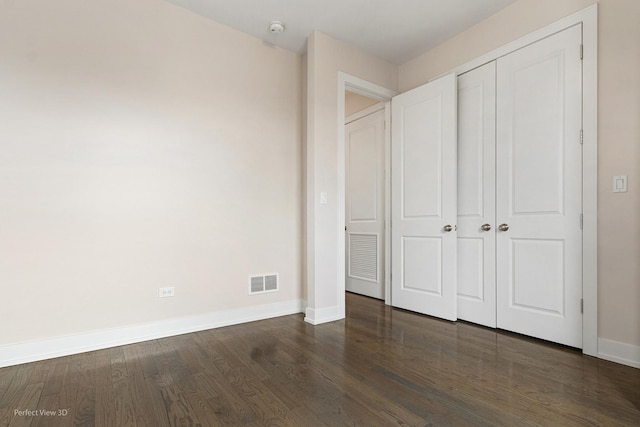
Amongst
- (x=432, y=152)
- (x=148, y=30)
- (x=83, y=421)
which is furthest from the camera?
(x=432, y=152)

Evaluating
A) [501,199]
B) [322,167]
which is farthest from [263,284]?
[501,199]

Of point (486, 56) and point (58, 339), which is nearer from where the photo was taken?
point (58, 339)

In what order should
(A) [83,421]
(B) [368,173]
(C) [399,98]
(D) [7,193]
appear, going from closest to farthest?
→ (A) [83,421]
(D) [7,193]
(C) [399,98]
(B) [368,173]

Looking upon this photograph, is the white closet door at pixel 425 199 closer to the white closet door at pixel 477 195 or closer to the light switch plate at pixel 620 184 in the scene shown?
the white closet door at pixel 477 195

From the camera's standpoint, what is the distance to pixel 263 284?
3357 millimetres

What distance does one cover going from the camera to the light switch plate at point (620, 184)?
88.3 inches

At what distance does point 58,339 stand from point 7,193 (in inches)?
41.5

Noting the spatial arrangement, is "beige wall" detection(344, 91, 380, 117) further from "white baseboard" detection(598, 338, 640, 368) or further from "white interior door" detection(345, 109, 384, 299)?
"white baseboard" detection(598, 338, 640, 368)

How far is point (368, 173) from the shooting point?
4363 millimetres

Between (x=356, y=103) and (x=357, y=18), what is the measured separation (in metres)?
1.60

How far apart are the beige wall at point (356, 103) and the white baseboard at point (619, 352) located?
3325mm

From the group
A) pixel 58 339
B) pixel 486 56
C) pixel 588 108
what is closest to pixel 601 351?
pixel 588 108

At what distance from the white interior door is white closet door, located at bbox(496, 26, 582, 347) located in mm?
1463

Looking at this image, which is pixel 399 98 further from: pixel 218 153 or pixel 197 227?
pixel 197 227
